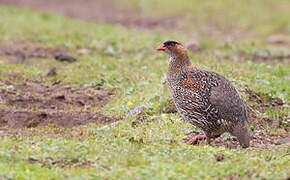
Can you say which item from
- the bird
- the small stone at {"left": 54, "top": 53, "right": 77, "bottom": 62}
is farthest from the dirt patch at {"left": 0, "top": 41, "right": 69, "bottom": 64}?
the bird

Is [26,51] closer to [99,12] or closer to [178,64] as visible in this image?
[178,64]

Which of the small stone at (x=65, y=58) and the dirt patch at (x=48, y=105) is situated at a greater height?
the small stone at (x=65, y=58)

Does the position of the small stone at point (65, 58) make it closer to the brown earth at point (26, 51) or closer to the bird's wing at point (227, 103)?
the brown earth at point (26, 51)

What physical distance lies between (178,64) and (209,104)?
94 centimetres

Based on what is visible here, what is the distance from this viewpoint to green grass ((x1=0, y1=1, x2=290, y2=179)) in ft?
18.5

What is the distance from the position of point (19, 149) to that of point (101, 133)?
1.35 m

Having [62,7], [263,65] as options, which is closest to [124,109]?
[263,65]

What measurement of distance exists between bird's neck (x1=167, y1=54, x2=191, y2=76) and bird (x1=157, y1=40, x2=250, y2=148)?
0.06 metres

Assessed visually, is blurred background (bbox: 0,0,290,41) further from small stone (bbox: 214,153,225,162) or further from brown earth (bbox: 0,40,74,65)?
small stone (bbox: 214,153,225,162)

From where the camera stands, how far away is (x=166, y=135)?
7.04 metres

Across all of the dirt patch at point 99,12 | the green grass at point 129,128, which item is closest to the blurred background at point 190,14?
the dirt patch at point 99,12

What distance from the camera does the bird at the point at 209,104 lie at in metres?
6.76

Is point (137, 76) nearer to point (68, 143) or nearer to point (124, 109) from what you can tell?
point (124, 109)

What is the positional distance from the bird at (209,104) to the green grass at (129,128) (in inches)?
11.7
